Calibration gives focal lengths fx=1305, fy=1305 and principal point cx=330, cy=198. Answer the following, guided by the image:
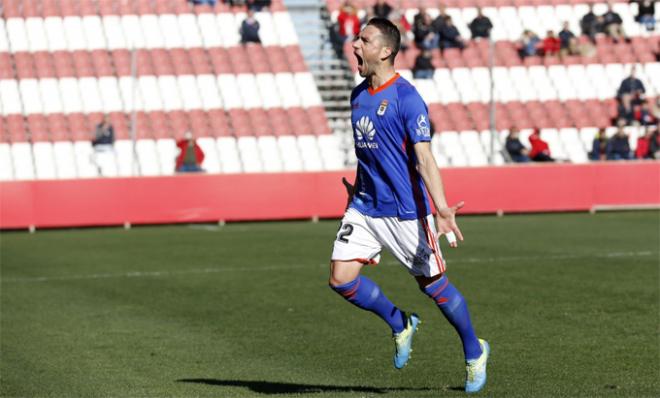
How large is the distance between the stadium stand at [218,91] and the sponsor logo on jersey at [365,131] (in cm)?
2303

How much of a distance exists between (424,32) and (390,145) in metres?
27.4

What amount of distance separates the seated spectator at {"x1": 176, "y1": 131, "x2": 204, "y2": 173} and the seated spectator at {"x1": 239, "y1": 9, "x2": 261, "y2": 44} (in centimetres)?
535

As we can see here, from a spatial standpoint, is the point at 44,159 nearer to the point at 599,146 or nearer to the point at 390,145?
the point at 599,146

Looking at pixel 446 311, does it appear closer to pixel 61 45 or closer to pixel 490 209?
pixel 490 209

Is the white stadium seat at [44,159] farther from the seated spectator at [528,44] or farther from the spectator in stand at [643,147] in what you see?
the spectator in stand at [643,147]

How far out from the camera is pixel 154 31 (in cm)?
3406

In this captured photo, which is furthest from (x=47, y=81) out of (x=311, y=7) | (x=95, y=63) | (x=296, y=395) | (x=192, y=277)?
(x=296, y=395)

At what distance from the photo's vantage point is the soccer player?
766cm

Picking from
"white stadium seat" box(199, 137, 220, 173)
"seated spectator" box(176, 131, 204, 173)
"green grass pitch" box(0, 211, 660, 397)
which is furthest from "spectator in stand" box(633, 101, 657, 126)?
"green grass pitch" box(0, 211, 660, 397)

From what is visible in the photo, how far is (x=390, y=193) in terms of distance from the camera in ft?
25.8

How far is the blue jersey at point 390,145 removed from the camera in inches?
300

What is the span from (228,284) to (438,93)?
19.7 meters

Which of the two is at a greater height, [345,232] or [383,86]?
[383,86]

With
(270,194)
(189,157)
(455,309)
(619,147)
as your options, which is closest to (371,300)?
(455,309)
